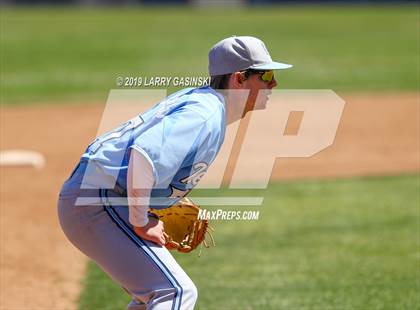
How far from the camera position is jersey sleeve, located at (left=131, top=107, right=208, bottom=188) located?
4.61 metres

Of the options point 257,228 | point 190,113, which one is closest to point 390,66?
point 257,228

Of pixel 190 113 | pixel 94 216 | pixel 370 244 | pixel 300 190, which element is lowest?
pixel 300 190

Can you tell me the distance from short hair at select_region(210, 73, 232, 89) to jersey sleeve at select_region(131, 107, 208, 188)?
14.7 inches

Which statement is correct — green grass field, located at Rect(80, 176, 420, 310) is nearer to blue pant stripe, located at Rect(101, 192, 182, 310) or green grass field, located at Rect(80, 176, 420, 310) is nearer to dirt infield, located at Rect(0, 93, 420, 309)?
dirt infield, located at Rect(0, 93, 420, 309)

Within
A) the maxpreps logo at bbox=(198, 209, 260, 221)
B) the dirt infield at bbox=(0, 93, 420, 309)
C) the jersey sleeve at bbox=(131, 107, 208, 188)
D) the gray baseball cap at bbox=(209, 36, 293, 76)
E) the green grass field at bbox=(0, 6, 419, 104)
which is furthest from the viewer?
the green grass field at bbox=(0, 6, 419, 104)

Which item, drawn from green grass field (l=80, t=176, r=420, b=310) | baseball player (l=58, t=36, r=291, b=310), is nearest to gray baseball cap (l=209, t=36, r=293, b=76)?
baseball player (l=58, t=36, r=291, b=310)

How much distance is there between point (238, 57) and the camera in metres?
4.90

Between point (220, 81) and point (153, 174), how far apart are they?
710 millimetres

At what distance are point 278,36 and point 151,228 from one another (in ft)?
85.2

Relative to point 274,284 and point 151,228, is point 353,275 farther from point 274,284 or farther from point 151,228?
point 151,228

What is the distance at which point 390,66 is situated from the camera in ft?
78.5

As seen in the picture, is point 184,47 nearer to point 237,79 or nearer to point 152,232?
point 237,79

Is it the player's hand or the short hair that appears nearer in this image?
the player's hand

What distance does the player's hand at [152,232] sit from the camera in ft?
15.6
